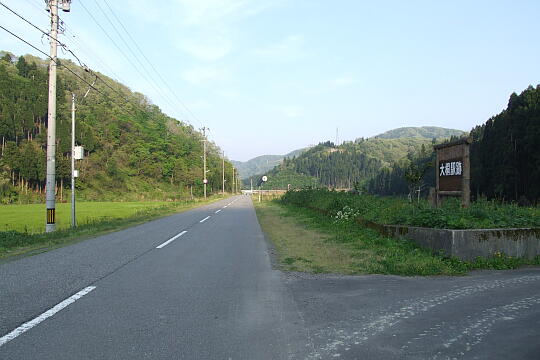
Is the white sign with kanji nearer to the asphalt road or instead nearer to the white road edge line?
the asphalt road

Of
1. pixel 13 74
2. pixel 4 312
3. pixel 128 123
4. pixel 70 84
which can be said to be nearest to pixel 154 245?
pixel 4 312

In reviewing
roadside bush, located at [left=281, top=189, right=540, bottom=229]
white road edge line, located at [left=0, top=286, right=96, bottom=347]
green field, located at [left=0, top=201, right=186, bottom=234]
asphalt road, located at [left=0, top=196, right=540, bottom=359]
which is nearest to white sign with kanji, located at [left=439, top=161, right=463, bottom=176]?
roadside bush, located at [left=281, top=189, right=540, bottom=229]

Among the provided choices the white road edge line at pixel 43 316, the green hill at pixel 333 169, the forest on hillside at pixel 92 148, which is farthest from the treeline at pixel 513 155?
the green hill at pixel 333 169

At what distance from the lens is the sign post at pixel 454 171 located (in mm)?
10234

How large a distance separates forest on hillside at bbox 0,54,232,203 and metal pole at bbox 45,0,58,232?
2872 cm

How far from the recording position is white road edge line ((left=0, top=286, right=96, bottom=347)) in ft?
12.6

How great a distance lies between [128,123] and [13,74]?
23145mm

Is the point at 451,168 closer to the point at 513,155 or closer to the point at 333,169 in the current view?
the point at 513,155

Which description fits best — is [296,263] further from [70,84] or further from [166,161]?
[70,84]

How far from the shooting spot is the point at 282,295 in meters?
5.67

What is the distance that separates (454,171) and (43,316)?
399 inches

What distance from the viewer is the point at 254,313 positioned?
4.80 m

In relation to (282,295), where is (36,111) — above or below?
above

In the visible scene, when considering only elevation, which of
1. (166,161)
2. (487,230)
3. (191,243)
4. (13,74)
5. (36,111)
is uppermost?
(13,74)
